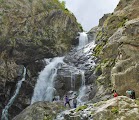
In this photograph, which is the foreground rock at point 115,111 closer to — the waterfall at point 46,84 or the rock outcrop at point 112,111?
the rock outcrop at point 112,111

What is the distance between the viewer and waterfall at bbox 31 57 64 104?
46469 mm

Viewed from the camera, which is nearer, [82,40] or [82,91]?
[82,91]

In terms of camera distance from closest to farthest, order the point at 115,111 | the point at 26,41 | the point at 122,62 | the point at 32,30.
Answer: the point at 115,111 < the point at 122,62 < the point at 26,41 < the point at 32,30

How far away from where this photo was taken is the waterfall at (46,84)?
4647cm

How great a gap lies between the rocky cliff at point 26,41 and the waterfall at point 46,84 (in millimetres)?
1304

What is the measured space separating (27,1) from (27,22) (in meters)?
6.79

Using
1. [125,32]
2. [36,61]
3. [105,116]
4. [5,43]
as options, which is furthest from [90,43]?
[105,116]

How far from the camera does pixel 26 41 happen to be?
55.9m

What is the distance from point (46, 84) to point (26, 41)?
11607 mm

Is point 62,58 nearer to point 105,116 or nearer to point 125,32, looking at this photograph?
point 125,32

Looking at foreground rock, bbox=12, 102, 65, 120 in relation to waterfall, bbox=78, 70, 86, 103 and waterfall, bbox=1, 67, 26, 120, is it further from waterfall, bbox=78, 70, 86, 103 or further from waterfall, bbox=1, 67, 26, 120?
waterfall, bbox=1, 67, 26, 120

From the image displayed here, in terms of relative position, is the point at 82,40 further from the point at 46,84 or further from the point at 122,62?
the point at 122,62

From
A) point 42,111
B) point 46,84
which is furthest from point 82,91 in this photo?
point 42,111

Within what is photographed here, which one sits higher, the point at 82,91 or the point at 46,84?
the point at 46,84
